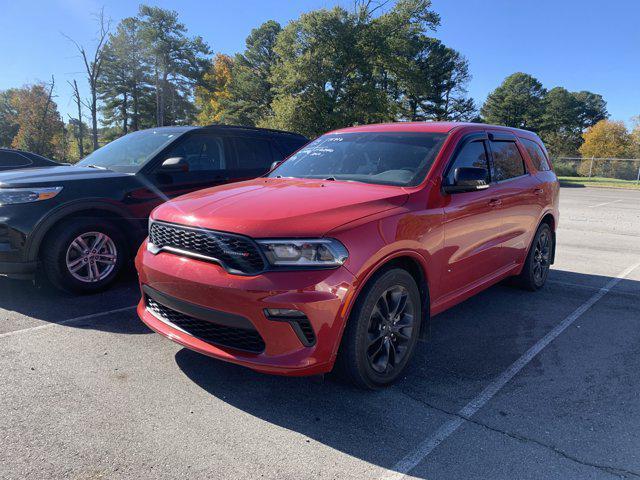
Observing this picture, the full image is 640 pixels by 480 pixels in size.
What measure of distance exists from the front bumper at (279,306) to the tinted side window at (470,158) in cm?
159

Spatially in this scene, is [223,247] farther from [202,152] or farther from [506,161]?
[202,152]

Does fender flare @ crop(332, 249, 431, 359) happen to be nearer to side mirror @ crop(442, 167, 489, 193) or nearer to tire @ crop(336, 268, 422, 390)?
tire @ crop(336, 268, 422, 390)

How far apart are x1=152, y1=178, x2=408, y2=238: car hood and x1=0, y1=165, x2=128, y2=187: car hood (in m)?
1.99

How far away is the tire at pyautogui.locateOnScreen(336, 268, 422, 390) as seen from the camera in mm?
2801

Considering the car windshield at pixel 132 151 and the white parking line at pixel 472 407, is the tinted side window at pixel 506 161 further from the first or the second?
the car windshield at pixel 132 151

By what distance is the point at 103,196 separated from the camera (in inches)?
191

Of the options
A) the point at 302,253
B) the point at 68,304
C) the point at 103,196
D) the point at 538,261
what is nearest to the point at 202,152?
the point at 103,196

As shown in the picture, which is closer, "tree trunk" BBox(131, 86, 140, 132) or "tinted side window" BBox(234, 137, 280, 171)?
"tinted side window" BBox(234, 137, 280, 171)

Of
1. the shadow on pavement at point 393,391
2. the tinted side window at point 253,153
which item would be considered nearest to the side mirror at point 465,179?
the shadow on pavement at point 393,391

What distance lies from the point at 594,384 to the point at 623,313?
2.00 metres

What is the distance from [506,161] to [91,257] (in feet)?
14.9

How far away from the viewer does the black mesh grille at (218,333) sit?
8.87 ft

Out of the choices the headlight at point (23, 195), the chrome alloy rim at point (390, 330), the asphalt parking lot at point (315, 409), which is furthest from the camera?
the headlight at point (23, 195)

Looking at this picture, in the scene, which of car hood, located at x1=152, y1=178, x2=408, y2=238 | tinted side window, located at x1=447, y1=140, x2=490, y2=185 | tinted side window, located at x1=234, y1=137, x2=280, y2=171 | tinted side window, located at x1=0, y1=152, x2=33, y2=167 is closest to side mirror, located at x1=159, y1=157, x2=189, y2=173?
tinted side window, located at x1=234, y1=137, x2=280, y2=171
